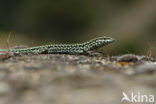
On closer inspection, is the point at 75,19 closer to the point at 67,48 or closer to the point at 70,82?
the point at 67,48

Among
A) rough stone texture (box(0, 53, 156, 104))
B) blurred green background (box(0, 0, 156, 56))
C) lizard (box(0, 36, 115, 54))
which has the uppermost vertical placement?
blurred green background (box(0, 0, 156, 56))

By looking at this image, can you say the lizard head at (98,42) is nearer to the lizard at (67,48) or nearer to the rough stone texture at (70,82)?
the lizard at (67,48)

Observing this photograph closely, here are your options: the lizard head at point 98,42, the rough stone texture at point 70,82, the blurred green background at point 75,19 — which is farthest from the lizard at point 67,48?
the blurred green background at point 75,19

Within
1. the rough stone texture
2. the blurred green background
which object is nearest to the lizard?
the rough stone texture

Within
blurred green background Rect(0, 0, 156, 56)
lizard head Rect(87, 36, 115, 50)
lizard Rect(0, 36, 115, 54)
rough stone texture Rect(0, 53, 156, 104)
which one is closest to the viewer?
rough stone texture Rect(0, 53, 156, 104)

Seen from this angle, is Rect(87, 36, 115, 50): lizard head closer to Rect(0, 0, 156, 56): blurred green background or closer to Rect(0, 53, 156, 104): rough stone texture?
Rect(0, 53, 156, 104): rough stone texture
